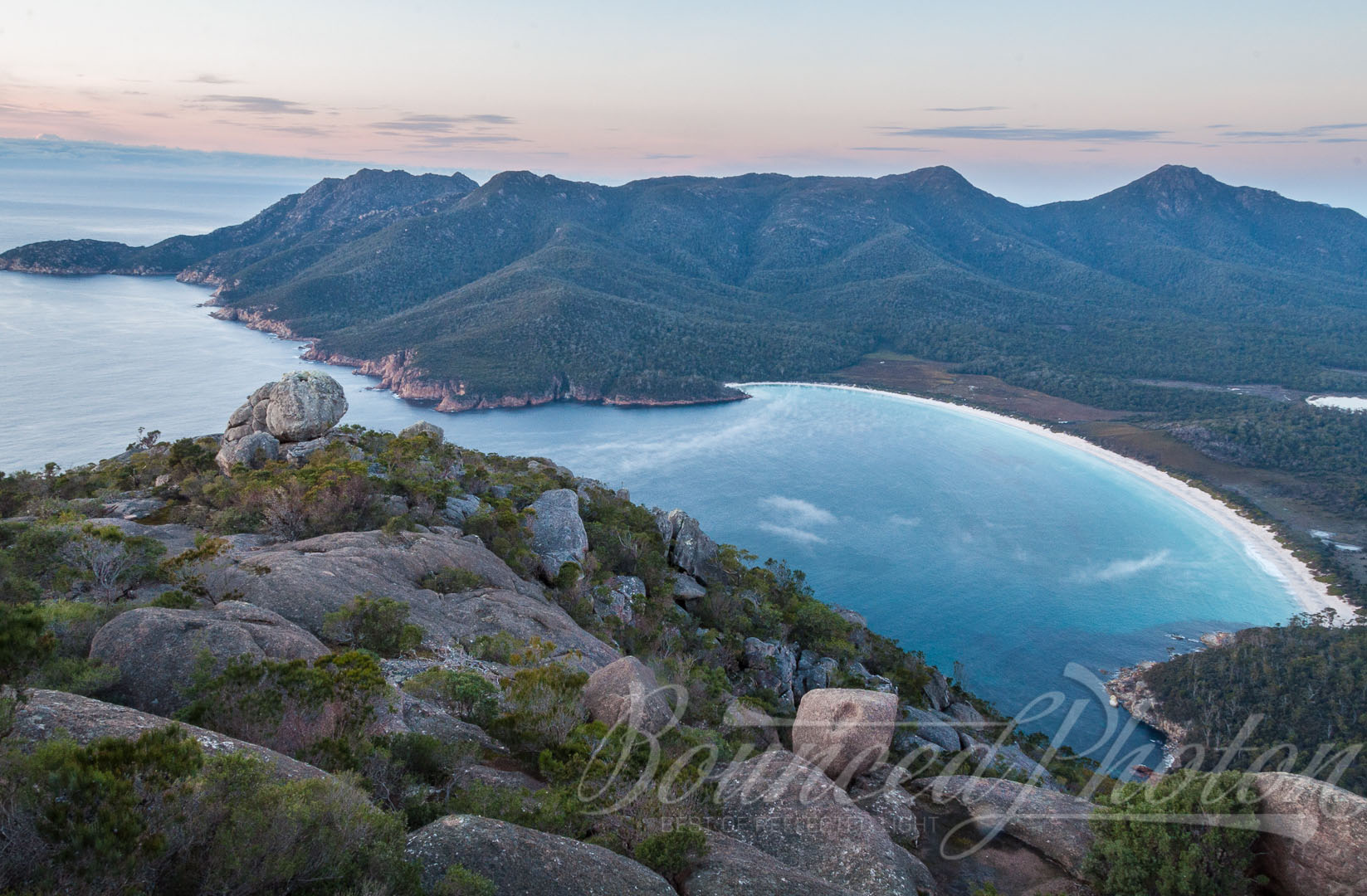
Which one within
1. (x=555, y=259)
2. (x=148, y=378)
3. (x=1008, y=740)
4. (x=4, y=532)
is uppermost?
(x=555, y=259)

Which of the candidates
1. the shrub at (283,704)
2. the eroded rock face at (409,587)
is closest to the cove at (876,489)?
the eroded rock face at (409,587)

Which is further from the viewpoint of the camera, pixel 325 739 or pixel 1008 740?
pixel 1008 740

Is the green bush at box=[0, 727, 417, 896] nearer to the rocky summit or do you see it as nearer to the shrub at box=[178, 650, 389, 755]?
the rocky summit

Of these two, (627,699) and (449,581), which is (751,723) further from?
(449,581)

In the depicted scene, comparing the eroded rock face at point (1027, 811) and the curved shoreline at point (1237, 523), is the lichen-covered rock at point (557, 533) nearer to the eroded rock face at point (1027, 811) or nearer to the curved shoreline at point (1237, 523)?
the eroded rock face at point (1027, 811)

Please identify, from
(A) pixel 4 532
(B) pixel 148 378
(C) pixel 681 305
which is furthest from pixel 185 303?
(A) pixel 4 532

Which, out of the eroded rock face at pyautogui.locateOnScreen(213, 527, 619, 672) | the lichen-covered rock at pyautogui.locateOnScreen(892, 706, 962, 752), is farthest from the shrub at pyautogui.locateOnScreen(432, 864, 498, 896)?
the lichen-covered rock at pyautogui.locateOnScreen(892, 706, 962, 752)

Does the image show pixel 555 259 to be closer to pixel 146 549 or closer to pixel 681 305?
pixel 681 305
